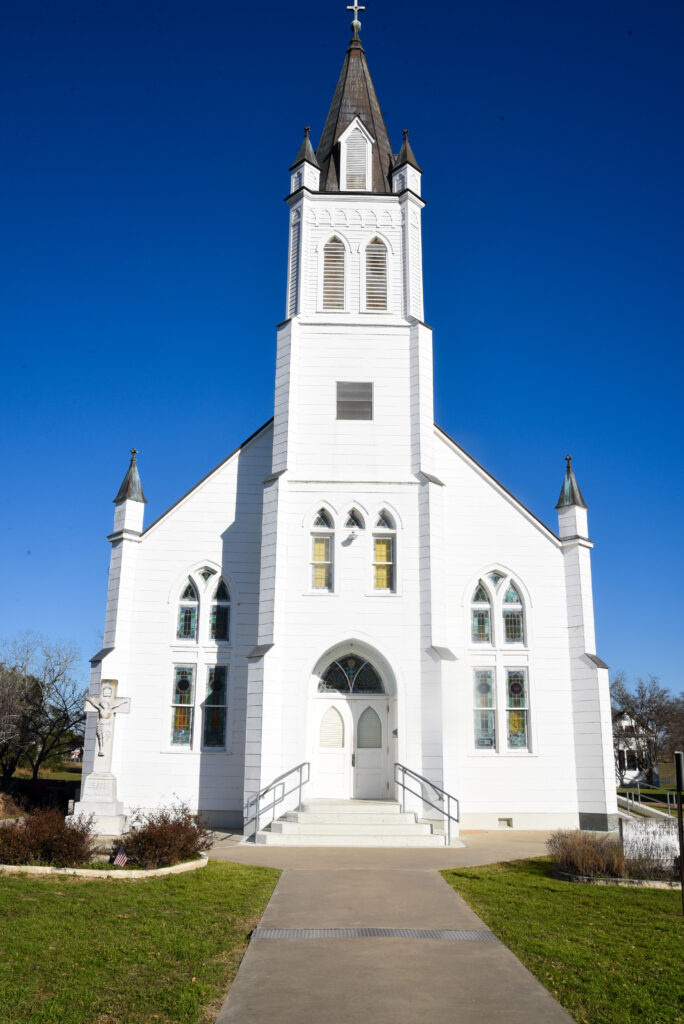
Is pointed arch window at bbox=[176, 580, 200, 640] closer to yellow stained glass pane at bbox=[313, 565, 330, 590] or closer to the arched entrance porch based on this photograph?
yellow stained glass pane at bbox=[313, 565, 330, 590]

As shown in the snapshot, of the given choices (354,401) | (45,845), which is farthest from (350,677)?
(45,845)

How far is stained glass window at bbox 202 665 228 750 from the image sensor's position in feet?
70.0

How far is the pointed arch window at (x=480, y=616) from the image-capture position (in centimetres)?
2217

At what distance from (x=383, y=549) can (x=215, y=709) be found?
6175mm

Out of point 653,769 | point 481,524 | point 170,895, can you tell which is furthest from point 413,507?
→ point 653,769

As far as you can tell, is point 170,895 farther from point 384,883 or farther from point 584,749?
point 584,749

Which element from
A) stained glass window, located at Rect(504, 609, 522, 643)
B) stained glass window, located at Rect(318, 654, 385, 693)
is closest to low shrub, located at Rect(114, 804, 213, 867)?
stained glass window, located at Rect(318, 654, 385, 693)

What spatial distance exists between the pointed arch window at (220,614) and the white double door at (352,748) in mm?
3570

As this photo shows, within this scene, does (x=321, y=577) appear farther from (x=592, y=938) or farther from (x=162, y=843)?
(x=592, y=938)

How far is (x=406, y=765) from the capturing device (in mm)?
19312

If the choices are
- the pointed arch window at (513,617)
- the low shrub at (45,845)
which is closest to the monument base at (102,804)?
the low shrub at (45,845)

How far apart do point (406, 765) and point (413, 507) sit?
6426 mm

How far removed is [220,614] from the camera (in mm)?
22359

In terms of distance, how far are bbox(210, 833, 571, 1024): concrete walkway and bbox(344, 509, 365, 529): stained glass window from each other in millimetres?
9679
